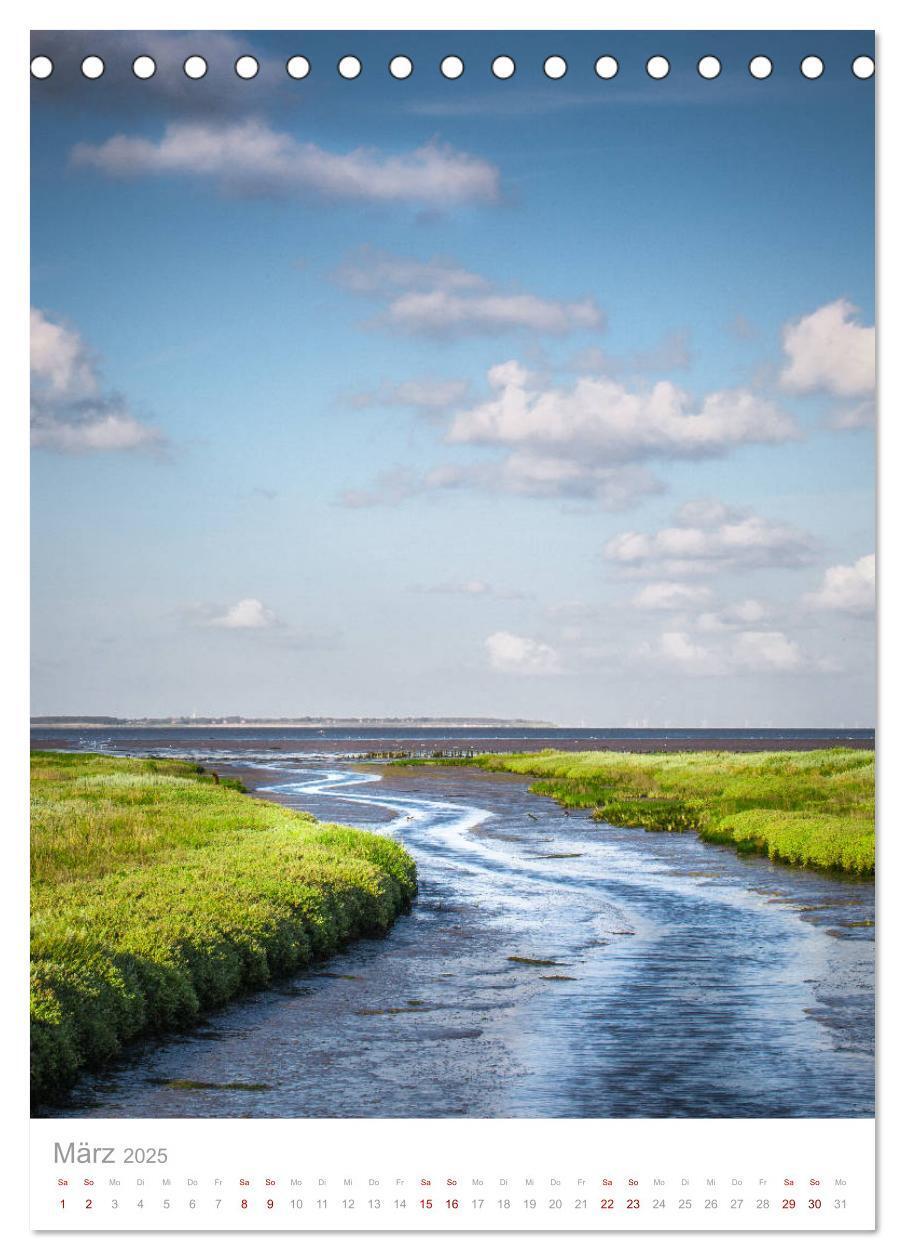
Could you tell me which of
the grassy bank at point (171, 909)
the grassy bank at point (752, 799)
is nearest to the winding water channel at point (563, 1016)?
the grassy bank at point (171, 909)

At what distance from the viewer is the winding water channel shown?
14609 mm

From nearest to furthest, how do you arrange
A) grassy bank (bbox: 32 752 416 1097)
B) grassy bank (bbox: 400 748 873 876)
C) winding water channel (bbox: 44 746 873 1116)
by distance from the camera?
winding water channel (bbox: 44 746 873 1116)
grassy bank (bbox: 32 752 416 1097)
grassy bank (bbox: 400 748 873 876)

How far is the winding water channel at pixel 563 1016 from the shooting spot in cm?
1461

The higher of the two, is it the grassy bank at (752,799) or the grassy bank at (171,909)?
the grassy bank at (171,909)

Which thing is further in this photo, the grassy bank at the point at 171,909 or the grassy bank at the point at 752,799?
the grassy bank at the point at 752,799

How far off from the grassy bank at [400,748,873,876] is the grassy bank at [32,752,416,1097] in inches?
562

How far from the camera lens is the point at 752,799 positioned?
53.8 meters

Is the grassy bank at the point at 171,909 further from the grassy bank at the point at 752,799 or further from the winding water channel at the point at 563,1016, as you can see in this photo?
the grassy bank at the point at 752,799

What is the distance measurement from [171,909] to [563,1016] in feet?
24.2

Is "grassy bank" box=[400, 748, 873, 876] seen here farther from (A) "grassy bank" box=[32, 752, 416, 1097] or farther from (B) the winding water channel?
(A) "grassy bank" box=[32, 752, 416, 1097]

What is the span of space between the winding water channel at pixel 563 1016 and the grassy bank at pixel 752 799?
3.35 meters

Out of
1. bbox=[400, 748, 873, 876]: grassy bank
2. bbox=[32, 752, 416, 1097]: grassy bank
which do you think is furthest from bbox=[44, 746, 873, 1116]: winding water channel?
bbox=[400, 748, 873, 876]: grassy bank
